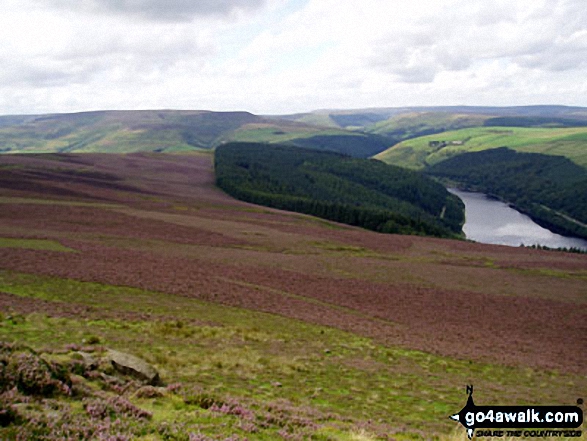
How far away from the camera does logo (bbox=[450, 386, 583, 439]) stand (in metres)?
16.3

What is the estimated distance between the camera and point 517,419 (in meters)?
17.5

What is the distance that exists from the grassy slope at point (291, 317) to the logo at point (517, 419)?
1420mm

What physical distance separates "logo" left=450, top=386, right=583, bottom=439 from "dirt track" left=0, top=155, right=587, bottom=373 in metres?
9.89

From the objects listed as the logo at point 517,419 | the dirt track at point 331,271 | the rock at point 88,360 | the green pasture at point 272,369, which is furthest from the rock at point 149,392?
the dirt track at point 331,271

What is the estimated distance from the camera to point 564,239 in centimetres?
15012

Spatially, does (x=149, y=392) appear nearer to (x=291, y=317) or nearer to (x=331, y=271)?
(x=291, y=317)

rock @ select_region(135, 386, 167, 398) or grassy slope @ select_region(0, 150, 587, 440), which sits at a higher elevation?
rock @ select_region(135, 386, 167, 398)

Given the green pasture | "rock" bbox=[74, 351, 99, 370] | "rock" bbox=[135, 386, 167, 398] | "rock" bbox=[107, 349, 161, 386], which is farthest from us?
"rock" bbox=[107, 349, 161, 386]

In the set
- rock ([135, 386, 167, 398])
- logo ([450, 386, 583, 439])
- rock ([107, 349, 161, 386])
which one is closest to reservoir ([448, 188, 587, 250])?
logo ([450, 386, 583, 439])

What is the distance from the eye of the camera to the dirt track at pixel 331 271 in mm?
34344

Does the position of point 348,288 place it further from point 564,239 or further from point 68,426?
point 564,239

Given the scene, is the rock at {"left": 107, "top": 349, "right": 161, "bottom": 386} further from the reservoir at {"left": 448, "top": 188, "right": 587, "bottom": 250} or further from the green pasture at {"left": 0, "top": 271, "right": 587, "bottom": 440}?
the reservoir at {"left": 448, "top": 188, "right": 587, "bottom": 250}

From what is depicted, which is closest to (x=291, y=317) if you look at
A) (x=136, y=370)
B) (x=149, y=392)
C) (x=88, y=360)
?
(x=136, y=370)

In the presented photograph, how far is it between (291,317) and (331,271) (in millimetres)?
17955
